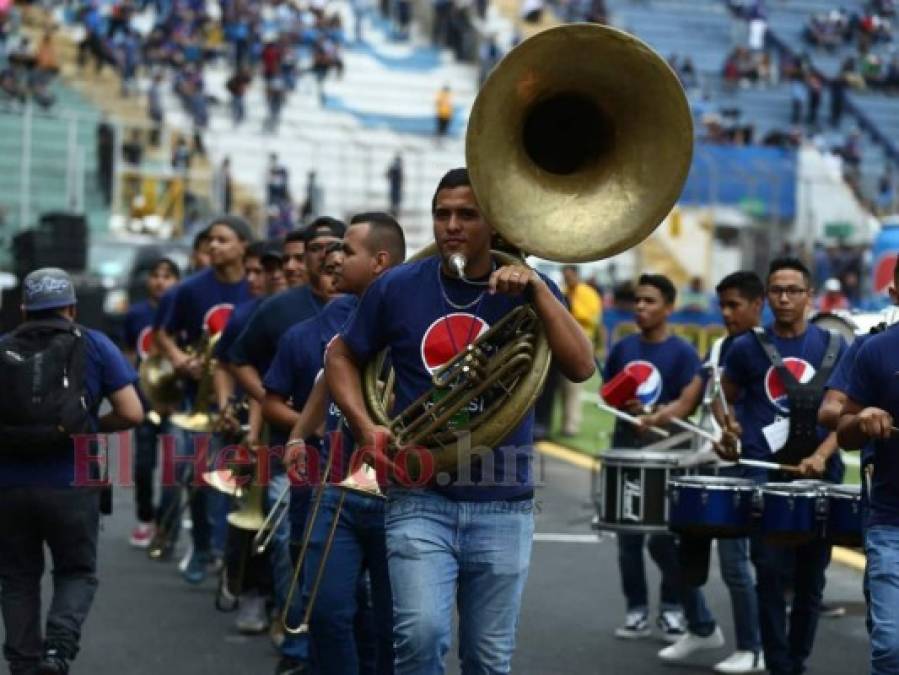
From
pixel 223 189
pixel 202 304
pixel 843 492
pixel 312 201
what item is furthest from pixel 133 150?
pixel 843 492

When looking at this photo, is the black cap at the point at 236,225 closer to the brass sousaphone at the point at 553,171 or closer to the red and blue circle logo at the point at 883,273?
the brass sousaphone at the point at 553,171

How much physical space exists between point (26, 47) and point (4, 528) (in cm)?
2678

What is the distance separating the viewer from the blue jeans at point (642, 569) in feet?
33.8

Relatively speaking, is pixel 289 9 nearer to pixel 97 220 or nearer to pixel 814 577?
pixel 97 220

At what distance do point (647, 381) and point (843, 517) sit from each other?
2.78 meters

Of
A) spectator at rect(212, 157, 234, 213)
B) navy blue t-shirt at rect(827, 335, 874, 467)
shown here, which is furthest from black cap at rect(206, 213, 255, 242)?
spectator at rect(212, 157, 234, 213)

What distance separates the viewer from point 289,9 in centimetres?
4247

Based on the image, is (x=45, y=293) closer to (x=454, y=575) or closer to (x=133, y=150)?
(x=454, y=575)

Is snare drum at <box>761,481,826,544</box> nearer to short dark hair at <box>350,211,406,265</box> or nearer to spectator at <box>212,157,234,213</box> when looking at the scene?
short dark hair at <box>350,211,406,265</box>

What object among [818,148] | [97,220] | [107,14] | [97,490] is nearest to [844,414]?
[97,490]

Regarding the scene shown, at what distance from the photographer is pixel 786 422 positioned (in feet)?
29.6

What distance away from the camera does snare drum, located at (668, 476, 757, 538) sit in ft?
27.6

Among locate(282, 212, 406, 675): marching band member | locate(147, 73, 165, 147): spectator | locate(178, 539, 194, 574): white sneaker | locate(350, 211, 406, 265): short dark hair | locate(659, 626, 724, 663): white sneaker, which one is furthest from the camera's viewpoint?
locate(147, 73, 165, 147): spectator

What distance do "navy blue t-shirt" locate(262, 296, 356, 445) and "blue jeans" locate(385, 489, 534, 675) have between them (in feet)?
7.60
